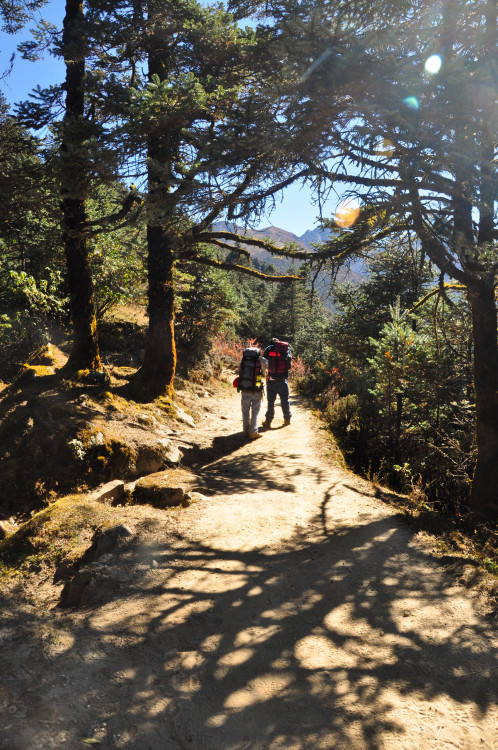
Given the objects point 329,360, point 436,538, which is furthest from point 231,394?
point 436,538

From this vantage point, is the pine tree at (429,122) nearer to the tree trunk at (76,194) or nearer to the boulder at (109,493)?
the tree trunk at (76,194)

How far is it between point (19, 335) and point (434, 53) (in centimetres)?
1032

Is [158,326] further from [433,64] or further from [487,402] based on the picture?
[433,64]

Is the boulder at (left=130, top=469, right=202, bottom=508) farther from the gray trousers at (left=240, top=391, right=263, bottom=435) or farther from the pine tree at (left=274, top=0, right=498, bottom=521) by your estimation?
the pine tree at (left=274, top=0, right=498, bottom=521)

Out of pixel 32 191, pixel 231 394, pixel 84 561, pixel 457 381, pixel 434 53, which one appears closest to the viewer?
pixel 84 561

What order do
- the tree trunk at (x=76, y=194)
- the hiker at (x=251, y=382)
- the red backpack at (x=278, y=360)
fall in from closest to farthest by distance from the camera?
1. the tree trunk at (x=76, y=194)
2. the hiker at (x=251, y=382)
3. the red backpack at (x=278, y=360)

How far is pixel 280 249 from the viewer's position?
8.57 metres

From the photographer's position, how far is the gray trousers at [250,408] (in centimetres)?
871

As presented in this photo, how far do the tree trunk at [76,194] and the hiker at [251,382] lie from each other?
3122mm

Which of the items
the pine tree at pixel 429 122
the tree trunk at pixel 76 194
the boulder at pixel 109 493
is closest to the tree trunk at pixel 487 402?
the pine tree at pixel 429 122

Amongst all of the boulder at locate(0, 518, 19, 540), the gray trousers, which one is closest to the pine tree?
the gray trousers

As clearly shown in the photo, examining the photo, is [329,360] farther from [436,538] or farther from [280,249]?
[436,538]

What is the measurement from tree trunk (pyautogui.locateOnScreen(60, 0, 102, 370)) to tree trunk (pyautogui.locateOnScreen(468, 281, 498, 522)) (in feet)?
21.0

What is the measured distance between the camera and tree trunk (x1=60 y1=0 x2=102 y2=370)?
6566 mm
